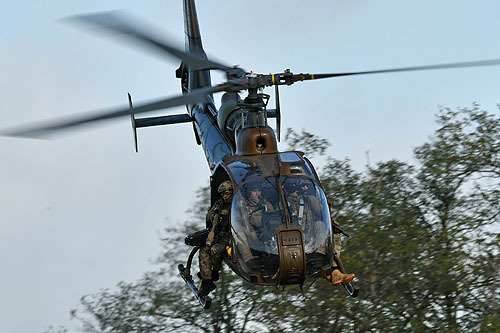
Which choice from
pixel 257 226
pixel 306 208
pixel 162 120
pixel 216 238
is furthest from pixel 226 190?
pixel 162 120

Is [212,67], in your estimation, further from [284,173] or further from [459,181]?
[459,181]


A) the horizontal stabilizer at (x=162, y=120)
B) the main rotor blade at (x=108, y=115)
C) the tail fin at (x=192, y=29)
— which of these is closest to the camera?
the main rotor blade at (x=108, y=115)

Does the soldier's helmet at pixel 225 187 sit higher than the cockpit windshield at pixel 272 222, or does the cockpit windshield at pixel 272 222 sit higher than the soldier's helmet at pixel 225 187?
the soldier's helmet at pixel 225 187

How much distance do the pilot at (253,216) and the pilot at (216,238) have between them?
64 cm

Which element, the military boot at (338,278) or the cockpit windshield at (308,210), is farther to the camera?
the military boot at (338,278)

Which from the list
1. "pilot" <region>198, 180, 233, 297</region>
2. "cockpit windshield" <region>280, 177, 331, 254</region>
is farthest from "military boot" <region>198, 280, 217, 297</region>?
"cockpit windshield" <region>280, 177, 331, 254</region>

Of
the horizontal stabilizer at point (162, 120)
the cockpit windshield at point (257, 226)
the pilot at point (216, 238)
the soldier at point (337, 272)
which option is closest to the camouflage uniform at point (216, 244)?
the pilot at point (216, 238)

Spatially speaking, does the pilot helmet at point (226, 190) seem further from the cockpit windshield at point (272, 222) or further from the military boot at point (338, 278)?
the military boot at point (338, 278)

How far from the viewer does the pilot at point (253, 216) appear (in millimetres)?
11375

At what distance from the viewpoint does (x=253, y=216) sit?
11.5m

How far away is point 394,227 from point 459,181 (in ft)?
8.36

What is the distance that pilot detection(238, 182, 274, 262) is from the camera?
11.4 m

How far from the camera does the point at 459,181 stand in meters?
20.5

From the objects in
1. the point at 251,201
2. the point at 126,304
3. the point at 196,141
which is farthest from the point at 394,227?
the point at 251,201
